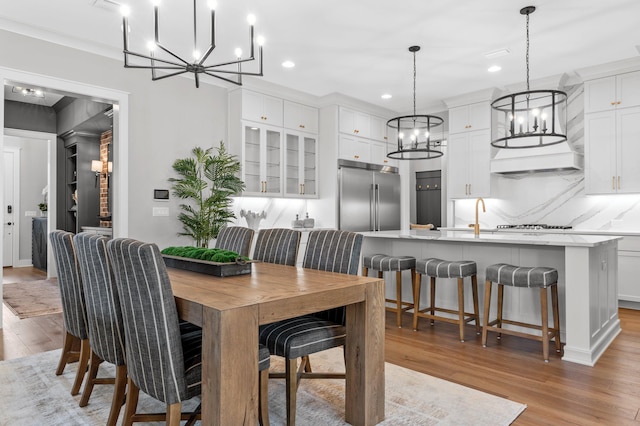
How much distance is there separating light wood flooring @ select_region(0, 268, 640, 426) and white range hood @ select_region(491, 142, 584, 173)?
2061 millimetres

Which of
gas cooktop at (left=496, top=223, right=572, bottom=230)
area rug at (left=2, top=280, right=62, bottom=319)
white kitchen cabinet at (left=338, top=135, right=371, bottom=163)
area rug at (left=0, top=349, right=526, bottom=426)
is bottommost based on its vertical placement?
area rug at (left=0, top=349, right=526, bottom=426)

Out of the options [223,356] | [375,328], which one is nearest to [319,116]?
[375,328]

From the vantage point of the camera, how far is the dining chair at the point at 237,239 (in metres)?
3.12

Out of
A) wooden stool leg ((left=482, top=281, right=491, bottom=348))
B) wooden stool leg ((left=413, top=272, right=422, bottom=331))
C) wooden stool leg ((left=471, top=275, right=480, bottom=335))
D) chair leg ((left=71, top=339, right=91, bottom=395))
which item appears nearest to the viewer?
chair leg ((left=71, top=339, right=91, bottom=395))

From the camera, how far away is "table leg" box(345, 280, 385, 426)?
2.07m

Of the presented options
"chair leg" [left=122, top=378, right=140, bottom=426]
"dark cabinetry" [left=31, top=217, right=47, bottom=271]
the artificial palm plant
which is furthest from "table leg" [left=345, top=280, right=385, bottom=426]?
"dark cabinetry" [left=31, top=217, right=47, bottom=271]

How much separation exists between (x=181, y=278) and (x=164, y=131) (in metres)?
3.18

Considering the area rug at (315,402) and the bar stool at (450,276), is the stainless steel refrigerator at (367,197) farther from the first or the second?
the area rug at (315,402)

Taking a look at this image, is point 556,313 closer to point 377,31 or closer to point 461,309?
point 461,309

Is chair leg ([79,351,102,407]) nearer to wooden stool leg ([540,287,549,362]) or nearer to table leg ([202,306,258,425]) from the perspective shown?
table leg ([202,306,258,425])

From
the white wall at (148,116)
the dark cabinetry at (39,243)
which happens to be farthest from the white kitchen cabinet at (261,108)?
the dark cabinetry at (39,243)

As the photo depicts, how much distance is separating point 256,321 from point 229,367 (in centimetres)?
19

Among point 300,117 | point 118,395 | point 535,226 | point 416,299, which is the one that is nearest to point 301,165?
point 300,117

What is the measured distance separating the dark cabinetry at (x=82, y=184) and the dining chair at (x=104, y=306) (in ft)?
17.6
